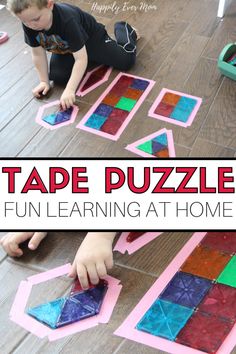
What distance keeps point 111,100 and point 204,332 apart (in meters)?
0.77

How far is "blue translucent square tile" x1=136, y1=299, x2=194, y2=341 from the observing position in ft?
2.75

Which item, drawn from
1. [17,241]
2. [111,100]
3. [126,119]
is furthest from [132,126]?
[17,241]

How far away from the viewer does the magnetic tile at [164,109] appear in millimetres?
1304

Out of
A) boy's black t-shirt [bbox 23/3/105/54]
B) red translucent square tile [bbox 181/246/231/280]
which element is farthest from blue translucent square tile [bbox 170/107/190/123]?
red translucent square tile [bbox 181/246/231/280]

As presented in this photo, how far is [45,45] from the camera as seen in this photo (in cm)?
135

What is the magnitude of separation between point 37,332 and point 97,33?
3.12 ft

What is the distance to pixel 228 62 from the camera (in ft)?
4.58

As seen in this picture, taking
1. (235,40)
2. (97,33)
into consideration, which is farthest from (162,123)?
(235,40)

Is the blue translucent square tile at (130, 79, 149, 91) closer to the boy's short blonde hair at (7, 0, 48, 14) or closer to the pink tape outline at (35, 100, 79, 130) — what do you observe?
the pink tape outline at (35, 100, 79, 130)

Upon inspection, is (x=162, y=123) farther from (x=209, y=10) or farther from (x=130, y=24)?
(x=209, y=10)

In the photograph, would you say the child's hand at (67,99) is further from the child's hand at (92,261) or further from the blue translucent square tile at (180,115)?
the child's hand at (92,261)

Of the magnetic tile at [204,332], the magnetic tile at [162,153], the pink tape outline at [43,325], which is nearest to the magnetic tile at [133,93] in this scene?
the magnetic tile at [162,153]

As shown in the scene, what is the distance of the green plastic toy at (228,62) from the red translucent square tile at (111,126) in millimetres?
385

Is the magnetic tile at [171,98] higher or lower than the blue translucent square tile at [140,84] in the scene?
lower
